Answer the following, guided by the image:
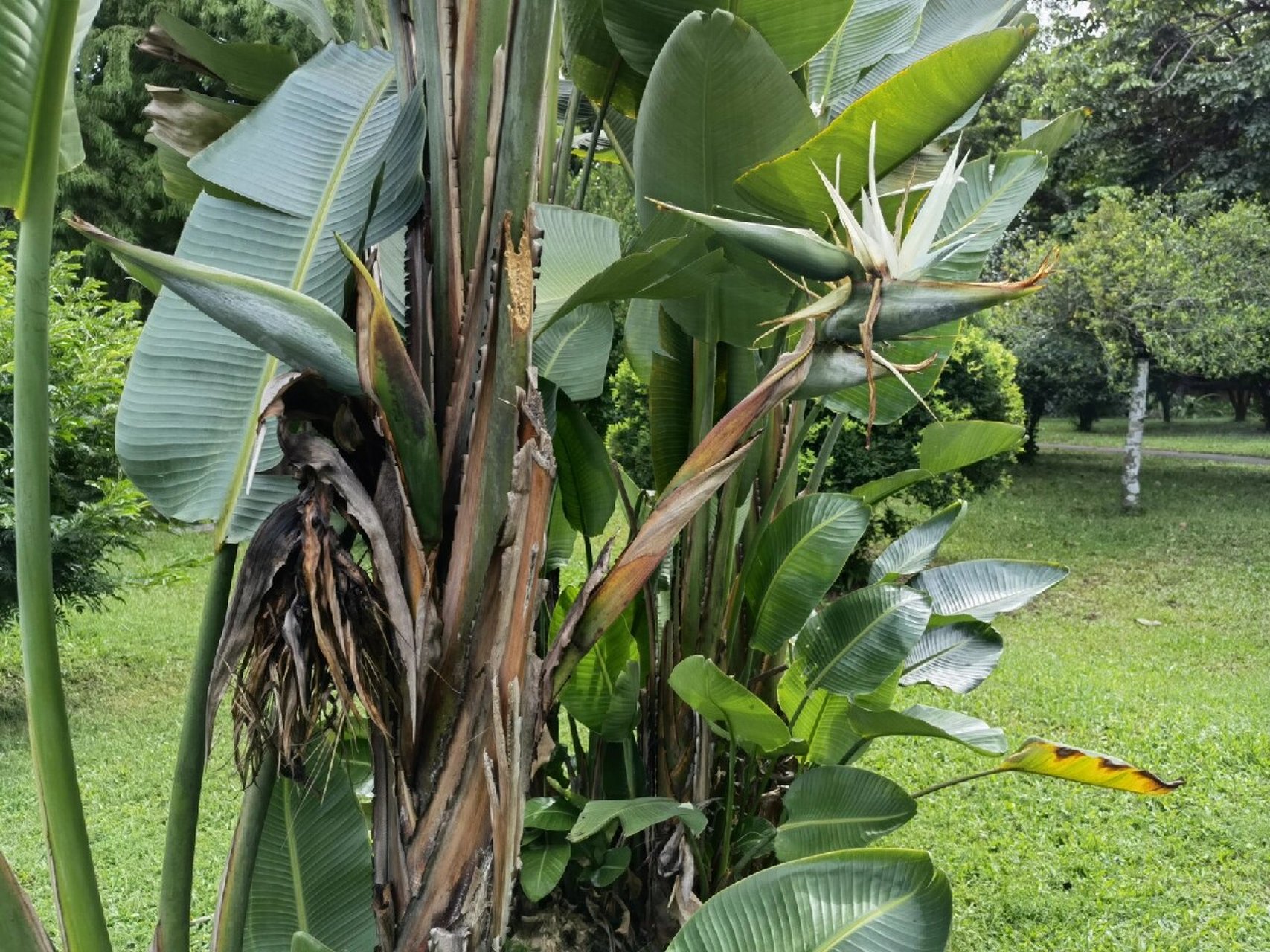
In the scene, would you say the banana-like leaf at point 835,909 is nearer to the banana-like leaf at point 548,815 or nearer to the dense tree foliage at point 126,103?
the banana-like leaf at point 548,815

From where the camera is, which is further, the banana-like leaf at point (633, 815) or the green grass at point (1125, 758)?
Result: the green grass at point (1125, 758)

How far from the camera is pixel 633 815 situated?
1.71m

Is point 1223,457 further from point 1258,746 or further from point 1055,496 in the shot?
point 1258,746

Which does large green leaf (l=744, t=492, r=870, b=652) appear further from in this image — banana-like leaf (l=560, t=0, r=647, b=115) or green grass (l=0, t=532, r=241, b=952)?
green grass (l=0, t=532, r=241, b=952)

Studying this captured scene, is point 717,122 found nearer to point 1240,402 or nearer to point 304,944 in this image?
point 304,944

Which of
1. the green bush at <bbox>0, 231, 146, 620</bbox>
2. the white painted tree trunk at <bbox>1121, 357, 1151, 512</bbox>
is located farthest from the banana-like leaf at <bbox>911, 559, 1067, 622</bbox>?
the white painted tree trunk at <bbox>1121, 357, 1151, 512</bbox>

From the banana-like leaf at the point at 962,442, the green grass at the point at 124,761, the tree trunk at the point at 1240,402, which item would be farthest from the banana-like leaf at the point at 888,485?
the tree trunk at the point at 1240,402

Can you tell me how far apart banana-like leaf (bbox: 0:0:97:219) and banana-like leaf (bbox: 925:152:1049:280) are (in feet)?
4.77

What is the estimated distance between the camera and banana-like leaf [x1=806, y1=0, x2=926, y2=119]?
2.08 metres

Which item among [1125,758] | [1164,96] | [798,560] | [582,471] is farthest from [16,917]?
[1164,96]

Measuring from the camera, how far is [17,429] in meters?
1.24

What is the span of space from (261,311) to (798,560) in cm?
111

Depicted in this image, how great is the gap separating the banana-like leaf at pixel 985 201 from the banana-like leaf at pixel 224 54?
47.0 inches

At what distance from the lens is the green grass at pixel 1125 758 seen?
3238 mm
